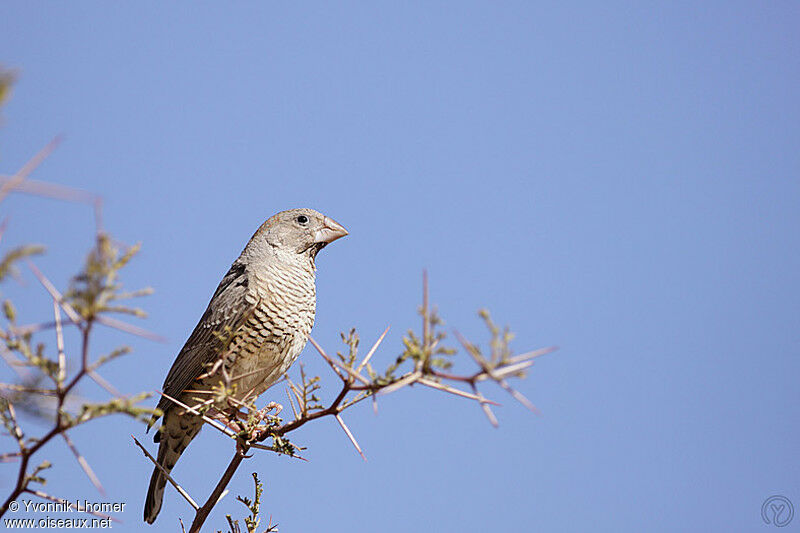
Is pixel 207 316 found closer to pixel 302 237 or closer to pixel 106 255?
pixel 302 237

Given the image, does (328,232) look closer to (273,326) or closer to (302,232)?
(302,232)

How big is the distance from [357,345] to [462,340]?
0.94m

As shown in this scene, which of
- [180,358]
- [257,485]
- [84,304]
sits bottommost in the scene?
[257,485]

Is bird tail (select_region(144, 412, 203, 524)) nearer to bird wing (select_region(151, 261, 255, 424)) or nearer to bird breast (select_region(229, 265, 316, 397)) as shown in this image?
bird wing (select_region(151, 261, 255, 424))

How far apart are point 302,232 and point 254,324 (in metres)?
1.15

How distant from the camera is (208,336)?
6.00m

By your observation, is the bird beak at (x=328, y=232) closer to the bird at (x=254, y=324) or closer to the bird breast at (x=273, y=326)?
the bird at (x=254, y=324)

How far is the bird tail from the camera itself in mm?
5637

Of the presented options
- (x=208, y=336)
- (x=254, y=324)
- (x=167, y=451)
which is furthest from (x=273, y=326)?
(x=167, y=451)

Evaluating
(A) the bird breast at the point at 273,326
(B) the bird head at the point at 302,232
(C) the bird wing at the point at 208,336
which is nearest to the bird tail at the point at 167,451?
(C) the bird wing at the point at 208,336

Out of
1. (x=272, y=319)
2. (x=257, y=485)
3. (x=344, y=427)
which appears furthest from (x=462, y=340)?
(x=272, y=319)

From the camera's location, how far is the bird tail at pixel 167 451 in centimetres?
564

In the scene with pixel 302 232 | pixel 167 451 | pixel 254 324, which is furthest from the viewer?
pixel 302 232

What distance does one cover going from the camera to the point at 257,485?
4277 millimetres
